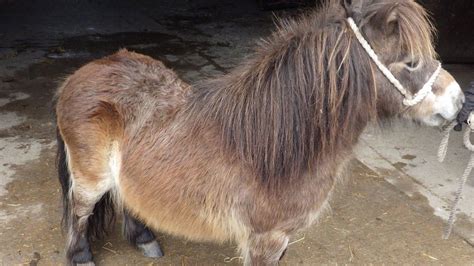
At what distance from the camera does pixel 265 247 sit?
238 cm

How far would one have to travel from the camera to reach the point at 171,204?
2434mm

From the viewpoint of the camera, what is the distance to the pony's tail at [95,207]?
9.14 feet

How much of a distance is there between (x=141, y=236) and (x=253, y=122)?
122 centimetres

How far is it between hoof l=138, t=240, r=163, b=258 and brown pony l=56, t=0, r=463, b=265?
0.46 m

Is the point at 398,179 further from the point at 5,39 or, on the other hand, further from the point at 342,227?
the point at 5,39

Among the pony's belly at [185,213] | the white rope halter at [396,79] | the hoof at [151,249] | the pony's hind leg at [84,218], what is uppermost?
the white rope halter at [396,79]

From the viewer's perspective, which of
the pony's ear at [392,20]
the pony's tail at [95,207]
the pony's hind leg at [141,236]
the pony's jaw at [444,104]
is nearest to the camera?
the pony's ear at [392,20]

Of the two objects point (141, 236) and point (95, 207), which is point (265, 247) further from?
point (95, 207)

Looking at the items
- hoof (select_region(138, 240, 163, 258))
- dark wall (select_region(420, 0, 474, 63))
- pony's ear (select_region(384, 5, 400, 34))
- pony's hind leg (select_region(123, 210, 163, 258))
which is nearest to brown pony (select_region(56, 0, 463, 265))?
pony's ear (select_region(384, 5, 400, 34))

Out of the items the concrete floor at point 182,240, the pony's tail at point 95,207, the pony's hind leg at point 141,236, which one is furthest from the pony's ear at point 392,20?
the pony's hind leg at point 141,236

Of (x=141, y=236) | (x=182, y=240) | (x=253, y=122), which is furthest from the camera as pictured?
(x=182, y=240)

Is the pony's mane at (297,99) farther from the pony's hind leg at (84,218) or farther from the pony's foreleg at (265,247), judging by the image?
the pony's hind leg at (84,218)

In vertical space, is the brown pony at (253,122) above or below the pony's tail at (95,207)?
above

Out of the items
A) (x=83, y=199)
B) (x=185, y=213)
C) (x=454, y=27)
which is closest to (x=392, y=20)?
(x=185, y=213)
